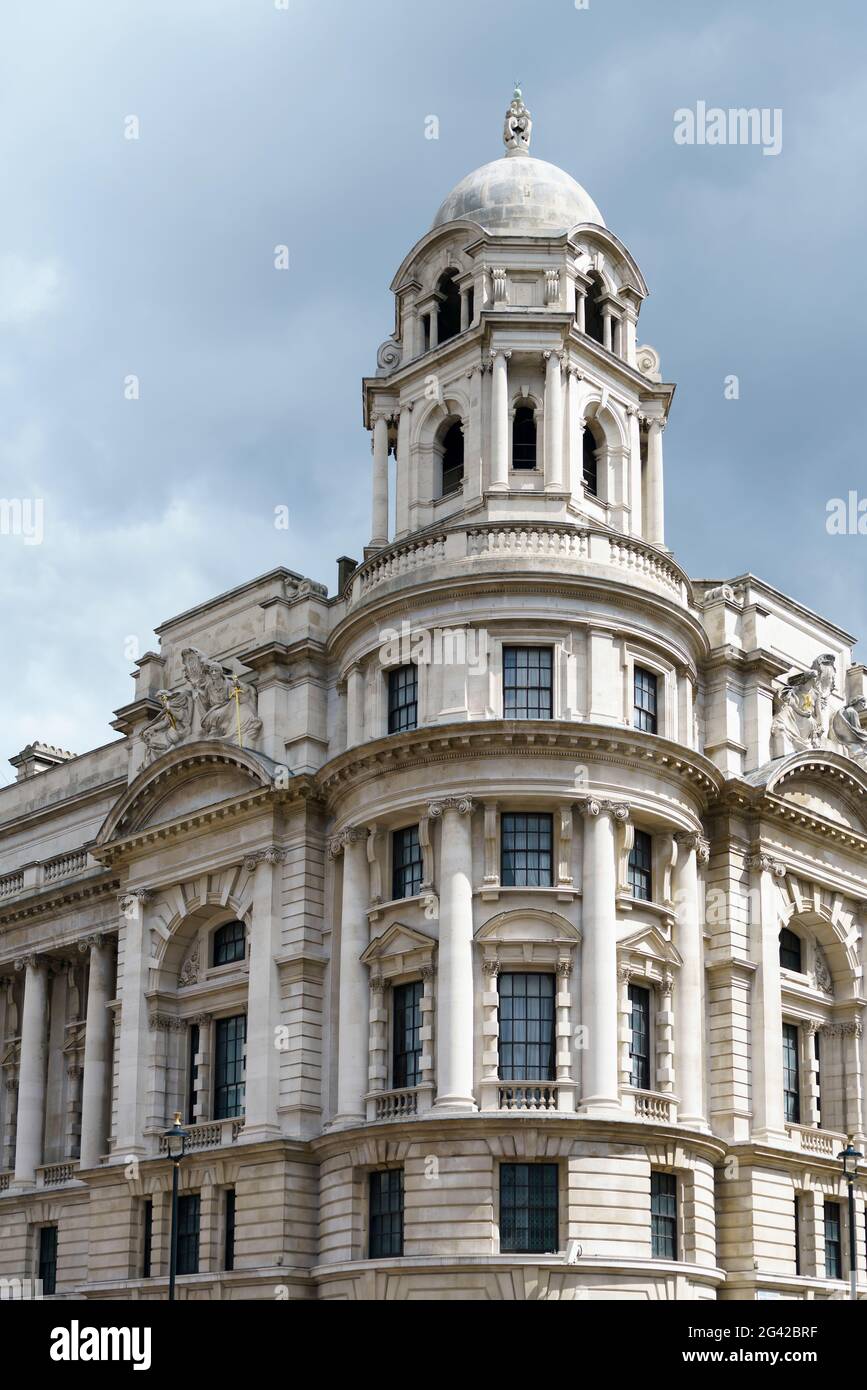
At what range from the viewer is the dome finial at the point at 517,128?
5869 centimetres

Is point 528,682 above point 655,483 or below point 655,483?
below

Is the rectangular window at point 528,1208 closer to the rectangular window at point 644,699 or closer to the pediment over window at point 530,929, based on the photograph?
the pediment over window at point 530,929

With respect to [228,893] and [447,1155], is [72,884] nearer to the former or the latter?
[228,893]

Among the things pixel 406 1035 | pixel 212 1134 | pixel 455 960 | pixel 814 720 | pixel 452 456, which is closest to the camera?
pixel 455 960

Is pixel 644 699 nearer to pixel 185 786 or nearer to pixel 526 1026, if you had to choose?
pixel 526 1026

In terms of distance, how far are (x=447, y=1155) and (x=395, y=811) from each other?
8638mm

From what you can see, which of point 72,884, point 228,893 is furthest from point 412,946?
point 72,884

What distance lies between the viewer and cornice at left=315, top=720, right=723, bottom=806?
44.4 m

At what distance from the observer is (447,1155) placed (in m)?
42.1

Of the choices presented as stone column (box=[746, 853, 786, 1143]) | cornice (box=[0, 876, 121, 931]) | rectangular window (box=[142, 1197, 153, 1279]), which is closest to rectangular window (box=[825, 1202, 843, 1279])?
stone column (box=[746, 853, 786, 1143])

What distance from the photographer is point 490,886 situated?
1726 inches

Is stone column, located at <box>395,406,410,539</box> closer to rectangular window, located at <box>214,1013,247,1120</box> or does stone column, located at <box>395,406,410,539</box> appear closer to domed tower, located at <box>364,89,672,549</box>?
domed tower, located at <box>364,89,672,549</box>

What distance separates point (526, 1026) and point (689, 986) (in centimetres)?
475

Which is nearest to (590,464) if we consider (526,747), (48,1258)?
(526,747)
